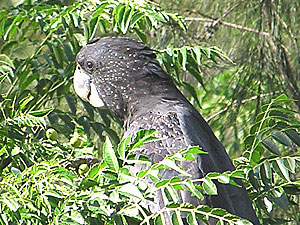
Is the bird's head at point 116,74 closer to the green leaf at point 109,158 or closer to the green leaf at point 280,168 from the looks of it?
the green leaf at point 280,168

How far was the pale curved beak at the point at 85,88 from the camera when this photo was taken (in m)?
1.59

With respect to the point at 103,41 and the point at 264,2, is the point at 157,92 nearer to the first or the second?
the point at 103,41

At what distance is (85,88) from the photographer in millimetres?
1609

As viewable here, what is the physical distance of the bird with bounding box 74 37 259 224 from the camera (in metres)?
1.27

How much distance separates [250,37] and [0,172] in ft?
4.11

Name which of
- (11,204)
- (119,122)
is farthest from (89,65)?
(11,204)

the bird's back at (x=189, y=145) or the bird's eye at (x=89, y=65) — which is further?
the bird's eye at (x=89, y=65)

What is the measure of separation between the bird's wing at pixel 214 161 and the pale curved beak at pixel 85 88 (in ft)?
1.06

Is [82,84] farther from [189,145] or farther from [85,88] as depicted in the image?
[189,145]

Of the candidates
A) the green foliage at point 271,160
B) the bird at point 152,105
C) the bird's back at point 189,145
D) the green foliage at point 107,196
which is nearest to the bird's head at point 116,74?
the bird at point 152,105

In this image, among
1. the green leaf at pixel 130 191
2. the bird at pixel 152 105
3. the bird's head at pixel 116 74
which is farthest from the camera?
the bird's head at pixel 116 74

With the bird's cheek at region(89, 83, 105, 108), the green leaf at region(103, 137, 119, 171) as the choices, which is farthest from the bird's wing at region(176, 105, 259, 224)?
the green leaf at region(103, 137, 119, 171)

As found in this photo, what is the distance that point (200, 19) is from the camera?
7.53 feet

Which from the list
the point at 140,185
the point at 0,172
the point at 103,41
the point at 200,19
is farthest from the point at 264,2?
the point at 140,185
